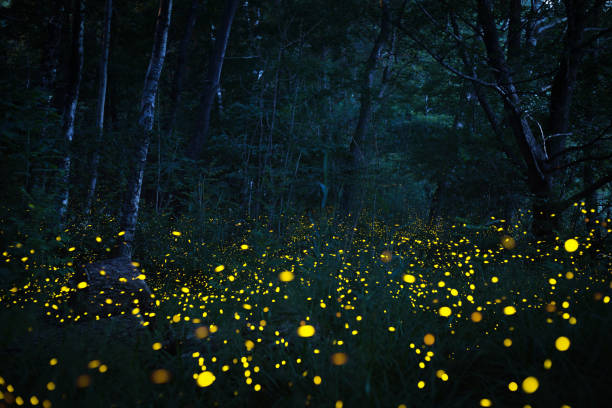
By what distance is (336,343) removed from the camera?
2.22 metres

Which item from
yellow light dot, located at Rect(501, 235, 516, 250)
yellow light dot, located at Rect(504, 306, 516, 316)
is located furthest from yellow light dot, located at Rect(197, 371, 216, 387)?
yellow light dot, located at Rect(501, 235, 516, 250)

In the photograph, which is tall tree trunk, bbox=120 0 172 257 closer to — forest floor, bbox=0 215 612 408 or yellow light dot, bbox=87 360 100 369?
forest floor, bbox=0 215 612 408

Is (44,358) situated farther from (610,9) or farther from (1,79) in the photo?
(610,9)

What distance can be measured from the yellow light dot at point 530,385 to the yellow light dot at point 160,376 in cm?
189

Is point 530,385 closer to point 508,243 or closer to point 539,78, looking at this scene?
point 508,243

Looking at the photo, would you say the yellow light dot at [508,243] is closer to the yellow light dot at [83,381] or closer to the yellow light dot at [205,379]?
the yellow light dot at [205,379]

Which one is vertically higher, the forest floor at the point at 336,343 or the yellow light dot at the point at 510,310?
the yellow light dot at the point at 510,310

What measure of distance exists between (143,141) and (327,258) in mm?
3700

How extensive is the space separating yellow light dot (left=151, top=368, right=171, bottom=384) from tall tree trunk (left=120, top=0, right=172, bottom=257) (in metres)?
4.06

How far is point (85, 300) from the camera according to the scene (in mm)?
3336

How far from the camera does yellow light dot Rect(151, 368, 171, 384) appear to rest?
202 centimetres

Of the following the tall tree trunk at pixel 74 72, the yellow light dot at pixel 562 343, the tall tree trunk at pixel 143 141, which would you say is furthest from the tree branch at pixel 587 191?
the tall tree trunk at pixel 74 72

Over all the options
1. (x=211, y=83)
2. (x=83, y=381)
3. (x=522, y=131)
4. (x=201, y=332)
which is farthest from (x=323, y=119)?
(x=83, y=381)

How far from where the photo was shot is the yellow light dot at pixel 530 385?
1.55m
